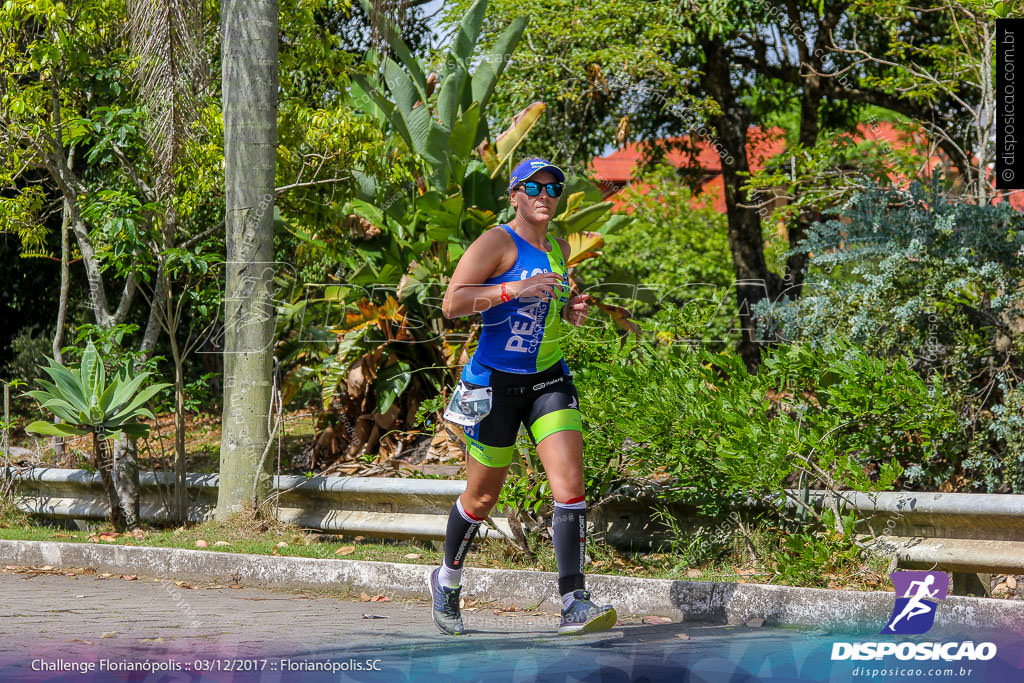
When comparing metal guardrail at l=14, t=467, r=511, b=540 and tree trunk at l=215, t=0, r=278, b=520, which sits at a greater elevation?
tree trunk at l=215, t=0, r=278, b=520

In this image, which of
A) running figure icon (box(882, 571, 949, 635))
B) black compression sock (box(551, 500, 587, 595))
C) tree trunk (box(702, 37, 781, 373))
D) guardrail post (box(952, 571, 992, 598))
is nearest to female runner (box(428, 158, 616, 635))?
black compression sock (box(551, 500, 587, 595))

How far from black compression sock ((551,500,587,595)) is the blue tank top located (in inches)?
25.7

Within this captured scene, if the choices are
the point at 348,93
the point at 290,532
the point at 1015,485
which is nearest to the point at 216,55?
the point at 348,93

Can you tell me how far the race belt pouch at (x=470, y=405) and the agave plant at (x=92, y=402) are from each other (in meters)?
3.56

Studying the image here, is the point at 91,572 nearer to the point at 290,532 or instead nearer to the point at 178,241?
the point at 290,532

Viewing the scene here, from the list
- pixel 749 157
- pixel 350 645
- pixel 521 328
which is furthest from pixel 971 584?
pixel 749 157

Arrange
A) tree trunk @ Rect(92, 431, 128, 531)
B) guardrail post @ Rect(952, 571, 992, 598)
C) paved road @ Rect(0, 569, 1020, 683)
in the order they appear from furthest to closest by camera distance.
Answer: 1. tree trunk @ Rect(92, 431, 128, 531)
2. guardrail post @ Rect(952, 571, 992, 598)
3. paved road @ Rect(0, 569, 1020, 683)

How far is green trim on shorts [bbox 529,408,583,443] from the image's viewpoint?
4.82 meters

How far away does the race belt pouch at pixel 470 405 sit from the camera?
4.89 meters

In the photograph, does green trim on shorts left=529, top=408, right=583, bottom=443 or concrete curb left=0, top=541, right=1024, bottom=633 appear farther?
concrete curb left=0, top=541, right=1024, bottom=633

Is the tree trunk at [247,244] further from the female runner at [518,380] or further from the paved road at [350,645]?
the female runner at [518,380]

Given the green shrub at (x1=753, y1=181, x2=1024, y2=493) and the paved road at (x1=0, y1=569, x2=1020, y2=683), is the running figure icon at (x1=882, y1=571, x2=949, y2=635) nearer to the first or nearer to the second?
the paved road at (x1=0, y1=569, x2=1020, y2=683)

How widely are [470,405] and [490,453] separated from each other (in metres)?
0.24

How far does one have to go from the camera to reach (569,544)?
4.73 metres
